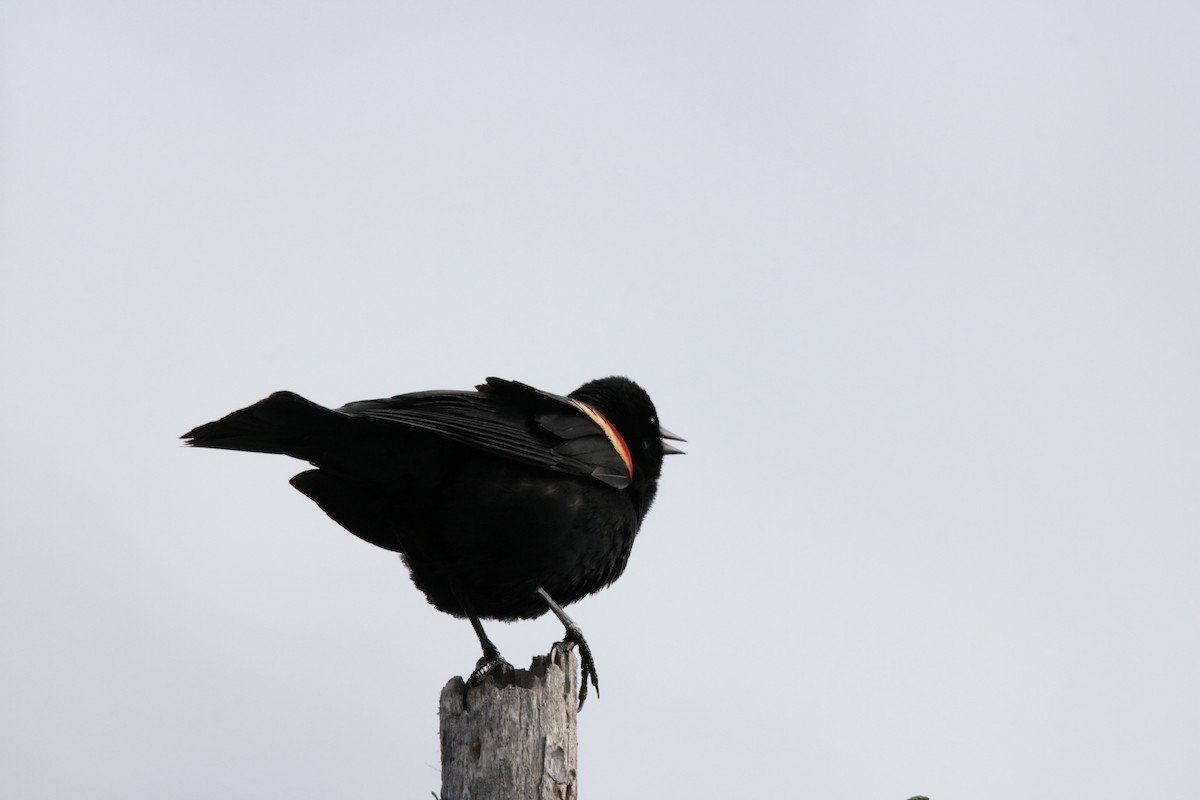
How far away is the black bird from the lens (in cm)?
582

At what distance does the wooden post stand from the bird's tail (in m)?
1.41

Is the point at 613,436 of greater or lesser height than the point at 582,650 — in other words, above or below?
above

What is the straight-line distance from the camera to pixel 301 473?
659 cm

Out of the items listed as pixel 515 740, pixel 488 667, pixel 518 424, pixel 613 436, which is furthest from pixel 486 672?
pixel 613 436

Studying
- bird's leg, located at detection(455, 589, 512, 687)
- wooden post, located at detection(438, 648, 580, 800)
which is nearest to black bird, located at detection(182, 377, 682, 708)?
bird's leg, located at detection(455, 589, 512, 687)

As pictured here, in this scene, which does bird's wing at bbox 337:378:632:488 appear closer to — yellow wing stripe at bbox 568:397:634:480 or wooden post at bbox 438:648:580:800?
yellow wing stripe at bbox 568:397:634:480

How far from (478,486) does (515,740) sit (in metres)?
1.46

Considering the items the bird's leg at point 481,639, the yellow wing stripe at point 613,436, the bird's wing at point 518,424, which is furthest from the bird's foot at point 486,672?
the yellow wing stripe at point 613,436

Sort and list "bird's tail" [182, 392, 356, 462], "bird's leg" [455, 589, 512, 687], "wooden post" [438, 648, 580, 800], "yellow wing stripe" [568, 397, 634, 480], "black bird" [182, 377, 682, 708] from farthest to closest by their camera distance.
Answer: "yellow wing stripe" [568, 397, 634, 480] → "bird's leg" [455, 589, 512, 687] → "black bird" [182, 377, 682, 708] → "bird's tail" [182, 392, 356, 462] → "wooden post" [438, 648, 580, 800]

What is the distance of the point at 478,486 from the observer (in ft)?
20.0

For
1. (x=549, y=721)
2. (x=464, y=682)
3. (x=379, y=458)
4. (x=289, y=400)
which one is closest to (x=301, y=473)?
(x=379, y=458)

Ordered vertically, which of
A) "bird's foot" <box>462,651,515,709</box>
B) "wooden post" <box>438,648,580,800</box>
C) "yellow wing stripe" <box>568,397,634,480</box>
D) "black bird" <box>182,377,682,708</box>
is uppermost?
"yellow wing stripe" <box>568,397,634,480</box>

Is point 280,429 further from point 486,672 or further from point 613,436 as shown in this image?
point 613,436

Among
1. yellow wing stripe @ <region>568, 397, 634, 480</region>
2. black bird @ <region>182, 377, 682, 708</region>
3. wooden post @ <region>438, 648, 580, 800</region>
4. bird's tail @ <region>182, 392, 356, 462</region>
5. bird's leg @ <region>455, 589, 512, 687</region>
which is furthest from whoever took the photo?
yellow wing stripe @ <region>568, 397, 634, 480</region>
